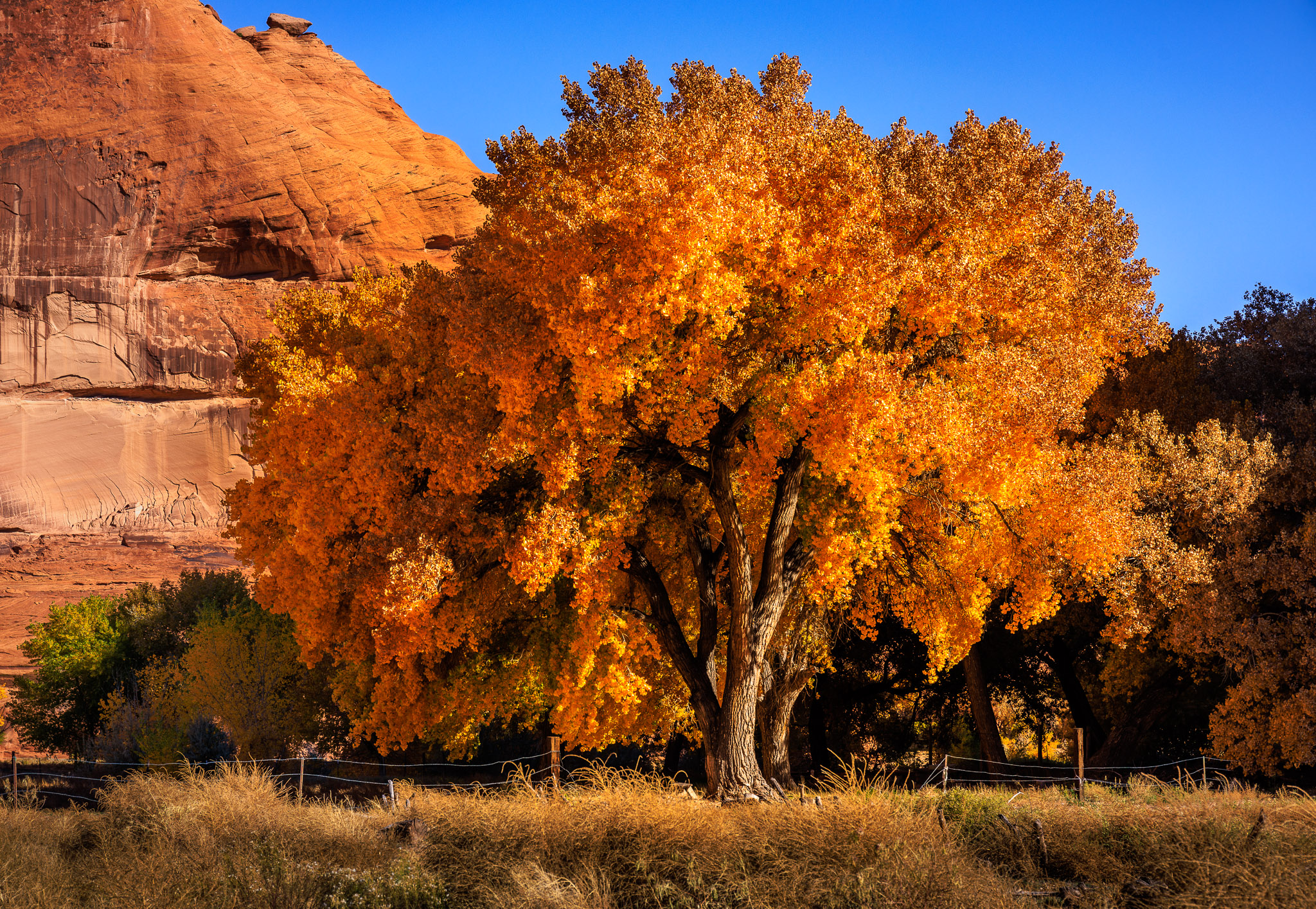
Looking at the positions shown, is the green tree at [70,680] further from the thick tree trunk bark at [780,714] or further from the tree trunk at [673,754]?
the thick tree trunk bark at [780,714]

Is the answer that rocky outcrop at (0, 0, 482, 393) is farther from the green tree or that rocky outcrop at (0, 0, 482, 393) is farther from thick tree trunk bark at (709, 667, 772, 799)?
thick tree trunk bark at (709, 667, 772, 799)

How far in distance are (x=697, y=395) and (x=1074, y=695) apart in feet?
53.6

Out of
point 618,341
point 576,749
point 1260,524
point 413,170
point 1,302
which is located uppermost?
point 413,170

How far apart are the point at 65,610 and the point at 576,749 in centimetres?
2712

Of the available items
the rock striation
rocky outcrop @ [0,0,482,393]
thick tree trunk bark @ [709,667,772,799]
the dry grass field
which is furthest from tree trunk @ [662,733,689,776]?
rocky outcrop @ [0,0,482,393]

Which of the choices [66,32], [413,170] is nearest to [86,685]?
[413,170]

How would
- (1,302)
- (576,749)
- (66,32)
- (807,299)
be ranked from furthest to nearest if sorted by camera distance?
(66,32)
(1,302)
(576,749)
(807,299)

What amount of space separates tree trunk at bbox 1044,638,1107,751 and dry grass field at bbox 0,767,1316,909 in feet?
46.0

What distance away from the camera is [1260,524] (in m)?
19.5

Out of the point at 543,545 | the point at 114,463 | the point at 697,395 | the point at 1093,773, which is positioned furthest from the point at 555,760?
the point at 114,463

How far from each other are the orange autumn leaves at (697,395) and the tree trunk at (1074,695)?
24.8ft

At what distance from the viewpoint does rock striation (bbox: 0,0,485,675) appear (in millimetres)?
65812

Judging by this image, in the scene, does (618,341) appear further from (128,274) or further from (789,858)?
(128,274)

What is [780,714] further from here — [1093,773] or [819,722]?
[819,722]
